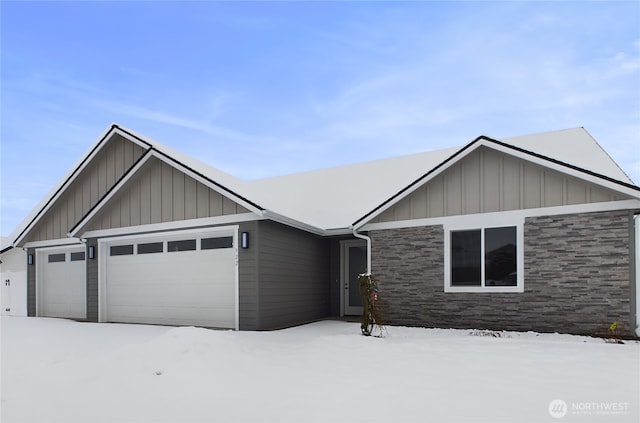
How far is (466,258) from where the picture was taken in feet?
33.9

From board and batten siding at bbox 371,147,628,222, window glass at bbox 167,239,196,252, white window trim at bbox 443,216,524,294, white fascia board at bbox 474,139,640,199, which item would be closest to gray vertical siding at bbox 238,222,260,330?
window glass at bbox 167,239,196,252

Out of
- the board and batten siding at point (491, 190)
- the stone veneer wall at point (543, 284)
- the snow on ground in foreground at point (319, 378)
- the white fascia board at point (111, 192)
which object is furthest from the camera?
the white fascia board at point (111, 192)

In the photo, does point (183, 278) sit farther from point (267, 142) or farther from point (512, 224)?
point (267, 142)

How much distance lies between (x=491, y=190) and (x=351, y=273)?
18.6ft

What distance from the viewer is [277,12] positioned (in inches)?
563

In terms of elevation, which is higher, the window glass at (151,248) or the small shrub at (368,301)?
the window glass at (151,248)

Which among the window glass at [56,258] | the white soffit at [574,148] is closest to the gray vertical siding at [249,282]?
the white soffit at [574,148]

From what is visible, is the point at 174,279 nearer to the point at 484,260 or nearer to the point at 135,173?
the point at 135,173

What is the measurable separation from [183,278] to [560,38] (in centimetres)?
1366

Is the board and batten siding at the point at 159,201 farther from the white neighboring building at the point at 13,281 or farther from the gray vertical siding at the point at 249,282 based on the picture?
the white neighboring building at the point at 13,281

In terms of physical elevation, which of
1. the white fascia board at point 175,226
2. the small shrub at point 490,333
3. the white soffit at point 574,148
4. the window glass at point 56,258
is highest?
the white soffit at point 574,148

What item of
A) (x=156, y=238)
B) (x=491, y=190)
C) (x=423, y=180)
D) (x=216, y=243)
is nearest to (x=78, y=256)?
(x=156, y=238)

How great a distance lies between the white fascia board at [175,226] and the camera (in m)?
10.9

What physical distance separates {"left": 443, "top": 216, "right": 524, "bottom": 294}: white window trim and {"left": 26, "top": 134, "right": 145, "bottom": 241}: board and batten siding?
36.4ft
